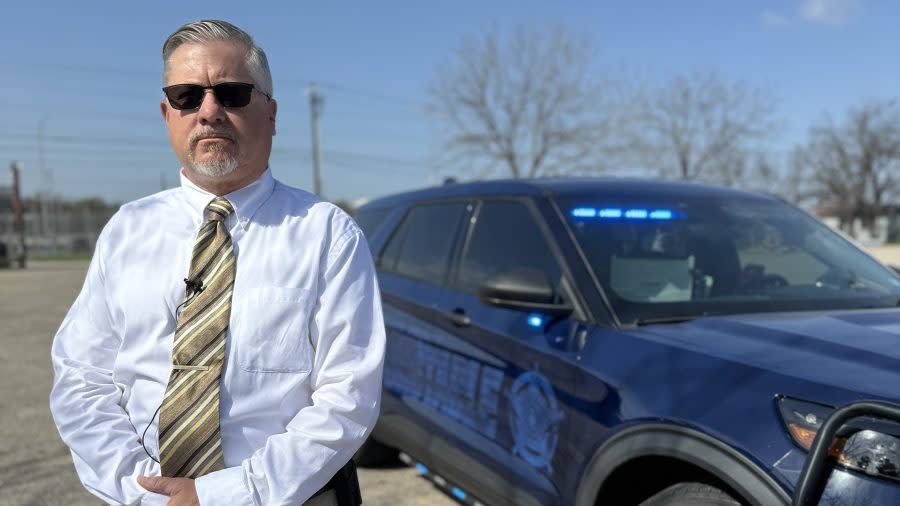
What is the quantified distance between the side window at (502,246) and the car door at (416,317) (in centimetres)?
18

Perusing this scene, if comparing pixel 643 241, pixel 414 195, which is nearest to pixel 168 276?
pixel 643 241

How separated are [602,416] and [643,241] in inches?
41.6

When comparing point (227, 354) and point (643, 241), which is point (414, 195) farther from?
point (227, 354)

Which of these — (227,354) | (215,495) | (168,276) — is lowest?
(215,495)

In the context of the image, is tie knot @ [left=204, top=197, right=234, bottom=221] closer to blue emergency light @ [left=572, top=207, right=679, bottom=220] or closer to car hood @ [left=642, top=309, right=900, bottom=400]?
car hood @ [left=642, top=309, right=900, bottom=400]

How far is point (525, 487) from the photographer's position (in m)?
2.77

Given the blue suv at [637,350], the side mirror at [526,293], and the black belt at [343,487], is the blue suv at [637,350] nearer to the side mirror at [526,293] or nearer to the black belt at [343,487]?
the side mirror at [526,293]

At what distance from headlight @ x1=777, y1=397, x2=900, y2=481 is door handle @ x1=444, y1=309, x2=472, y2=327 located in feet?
5.58

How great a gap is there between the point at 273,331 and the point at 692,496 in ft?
4.10

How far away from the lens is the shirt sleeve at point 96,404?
64.8 inches

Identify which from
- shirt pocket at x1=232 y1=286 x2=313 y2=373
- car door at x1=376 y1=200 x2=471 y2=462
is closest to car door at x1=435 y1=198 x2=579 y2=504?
car door at x1=376 y1=200 x2=471 y2=462

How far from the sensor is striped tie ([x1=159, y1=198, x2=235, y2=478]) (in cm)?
164

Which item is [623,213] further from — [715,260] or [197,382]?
[197,382]

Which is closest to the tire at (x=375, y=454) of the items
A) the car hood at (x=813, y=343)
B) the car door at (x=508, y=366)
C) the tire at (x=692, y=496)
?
the car door at (x=508, y=366)
